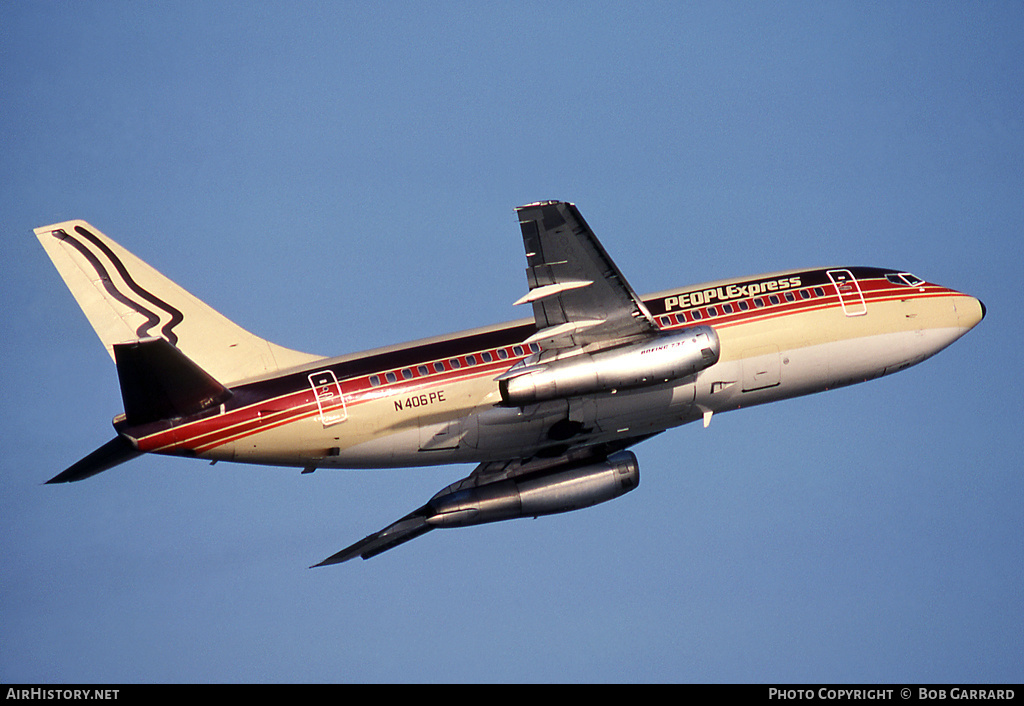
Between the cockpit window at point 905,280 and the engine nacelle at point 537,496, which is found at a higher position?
the cockpit window at point 905,280

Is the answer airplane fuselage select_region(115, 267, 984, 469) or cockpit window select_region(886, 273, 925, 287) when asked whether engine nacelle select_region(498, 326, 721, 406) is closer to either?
airplane fuselage select_region(115, 267, 984, 469)

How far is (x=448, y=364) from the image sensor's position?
125 ft

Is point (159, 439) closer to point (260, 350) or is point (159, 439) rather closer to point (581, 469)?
point (260, 350)

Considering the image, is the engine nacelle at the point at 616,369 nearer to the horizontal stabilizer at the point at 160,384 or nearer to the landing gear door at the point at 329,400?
the landing gear door at the point at 329,400

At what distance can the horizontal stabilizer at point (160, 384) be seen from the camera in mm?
33656

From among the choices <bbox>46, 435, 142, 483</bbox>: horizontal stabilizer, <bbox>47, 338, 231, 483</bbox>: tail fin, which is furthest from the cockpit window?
<bbox>46, 435, 142, 483</bbox>: horizontal stabilizer

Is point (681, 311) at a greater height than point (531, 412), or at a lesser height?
greater

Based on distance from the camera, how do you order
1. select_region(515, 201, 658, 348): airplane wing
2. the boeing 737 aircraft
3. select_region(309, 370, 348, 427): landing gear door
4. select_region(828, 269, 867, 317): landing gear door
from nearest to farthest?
select_region(515, 201, 658, 348): airplane wing
the boeing 737 aircraft
select_region(309, 370, 348, 427): landing gear door
select_region(828, 269, 867, 317): landing gear door

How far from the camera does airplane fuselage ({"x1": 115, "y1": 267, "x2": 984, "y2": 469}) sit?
120ft

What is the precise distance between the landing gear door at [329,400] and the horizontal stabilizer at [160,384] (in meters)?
2.68

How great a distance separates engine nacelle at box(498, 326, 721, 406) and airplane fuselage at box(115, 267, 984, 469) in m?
0.49

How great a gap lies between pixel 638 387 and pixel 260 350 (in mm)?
12474

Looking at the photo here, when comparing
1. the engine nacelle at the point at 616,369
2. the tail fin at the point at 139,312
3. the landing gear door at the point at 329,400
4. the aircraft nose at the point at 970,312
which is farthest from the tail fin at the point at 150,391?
the aircraft nose at the point at 970,312
